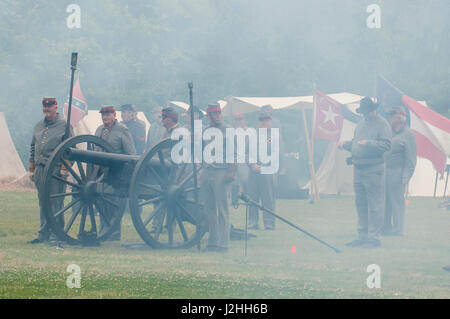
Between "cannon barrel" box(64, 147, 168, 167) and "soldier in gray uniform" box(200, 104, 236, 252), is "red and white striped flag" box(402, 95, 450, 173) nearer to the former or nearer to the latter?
"soldier in gray uniform" box(200, 104, 236, 252)

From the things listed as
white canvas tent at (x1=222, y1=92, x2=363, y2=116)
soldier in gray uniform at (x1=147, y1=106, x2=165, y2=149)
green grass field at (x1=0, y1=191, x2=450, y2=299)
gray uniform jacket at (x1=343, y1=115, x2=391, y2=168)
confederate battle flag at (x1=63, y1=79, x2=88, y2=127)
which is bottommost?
green grass field at (x1=0, y1=191, x2=450, y2=299)

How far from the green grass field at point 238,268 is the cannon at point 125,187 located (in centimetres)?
23

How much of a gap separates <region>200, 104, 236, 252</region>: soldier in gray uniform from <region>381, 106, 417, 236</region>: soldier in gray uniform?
2.73 meters

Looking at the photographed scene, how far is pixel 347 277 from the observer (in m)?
6.25

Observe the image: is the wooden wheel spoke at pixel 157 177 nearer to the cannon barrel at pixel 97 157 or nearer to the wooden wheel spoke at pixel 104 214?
the cannon barrel at pixel 97 157

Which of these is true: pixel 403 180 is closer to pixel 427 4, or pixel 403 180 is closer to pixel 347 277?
pixel 427 4

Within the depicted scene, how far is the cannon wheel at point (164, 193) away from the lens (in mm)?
7352

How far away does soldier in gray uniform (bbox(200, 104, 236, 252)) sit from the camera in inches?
299

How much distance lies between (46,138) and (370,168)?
3.37 m

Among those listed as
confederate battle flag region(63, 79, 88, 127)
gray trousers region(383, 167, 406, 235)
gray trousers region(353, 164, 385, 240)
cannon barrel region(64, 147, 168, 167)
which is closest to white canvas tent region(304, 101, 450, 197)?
confederate battle flag region(63, 79, 88, 127)

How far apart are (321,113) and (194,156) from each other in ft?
23.0

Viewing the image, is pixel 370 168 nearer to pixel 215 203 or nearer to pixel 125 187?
pixel 215 203

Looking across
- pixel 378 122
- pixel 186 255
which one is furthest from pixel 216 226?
pixel 378 122

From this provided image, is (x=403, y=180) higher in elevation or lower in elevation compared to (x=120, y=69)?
lower
